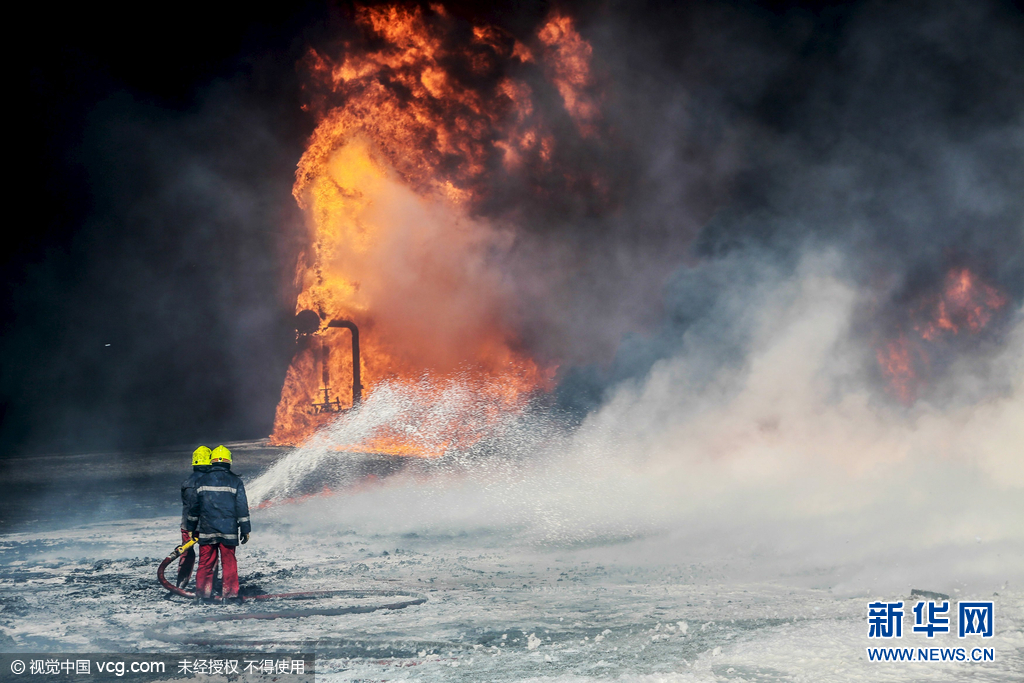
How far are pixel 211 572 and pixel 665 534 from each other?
722cm

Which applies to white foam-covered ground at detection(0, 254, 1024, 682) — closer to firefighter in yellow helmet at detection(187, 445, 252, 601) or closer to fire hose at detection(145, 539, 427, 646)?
fire hose at detection(145, 539, 427, 646)

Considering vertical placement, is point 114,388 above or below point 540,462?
above

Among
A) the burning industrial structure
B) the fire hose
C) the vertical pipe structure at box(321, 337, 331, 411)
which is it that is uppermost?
the burning industrial structure

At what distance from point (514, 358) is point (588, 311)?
246 centimetres

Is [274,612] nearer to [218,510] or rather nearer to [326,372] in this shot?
[218,510]

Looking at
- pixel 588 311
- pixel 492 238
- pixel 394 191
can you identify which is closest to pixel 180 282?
pixel 394 191

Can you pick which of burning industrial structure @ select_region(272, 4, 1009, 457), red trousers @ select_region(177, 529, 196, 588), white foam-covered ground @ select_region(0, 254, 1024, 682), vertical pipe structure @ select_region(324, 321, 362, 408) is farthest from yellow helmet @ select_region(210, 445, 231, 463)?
vertical pipe structure @ select_region(324, 321, 362, 408)

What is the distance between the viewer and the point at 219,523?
31.0 feet

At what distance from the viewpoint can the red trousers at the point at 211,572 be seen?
9.30m

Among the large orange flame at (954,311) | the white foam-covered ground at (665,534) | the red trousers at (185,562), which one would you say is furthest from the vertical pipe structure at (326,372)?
the large orange flame at (954,311)

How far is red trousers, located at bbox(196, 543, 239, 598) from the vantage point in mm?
9297

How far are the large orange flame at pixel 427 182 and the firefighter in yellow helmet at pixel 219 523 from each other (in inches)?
484

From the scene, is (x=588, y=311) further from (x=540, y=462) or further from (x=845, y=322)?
(x=845, y=322)

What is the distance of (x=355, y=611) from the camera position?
338 inches
